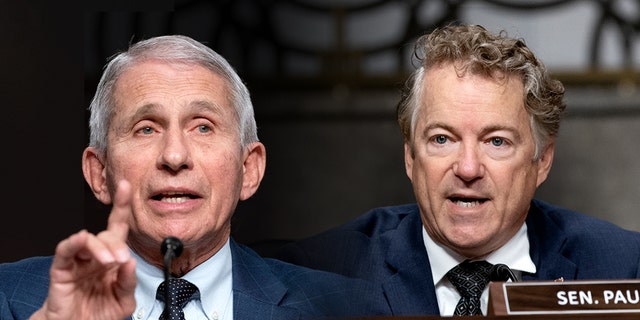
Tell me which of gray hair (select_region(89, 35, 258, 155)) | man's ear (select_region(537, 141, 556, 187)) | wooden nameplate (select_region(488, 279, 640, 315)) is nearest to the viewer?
wooden nameplate (select_region(488, 279, 640, 315))

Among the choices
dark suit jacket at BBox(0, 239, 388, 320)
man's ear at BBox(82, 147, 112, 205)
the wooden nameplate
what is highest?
man's ear at BBox(82, 147, 112, 205)

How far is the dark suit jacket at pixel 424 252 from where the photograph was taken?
2.59 m

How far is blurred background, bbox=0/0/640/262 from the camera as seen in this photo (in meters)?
2.90

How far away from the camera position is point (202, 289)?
2428mm

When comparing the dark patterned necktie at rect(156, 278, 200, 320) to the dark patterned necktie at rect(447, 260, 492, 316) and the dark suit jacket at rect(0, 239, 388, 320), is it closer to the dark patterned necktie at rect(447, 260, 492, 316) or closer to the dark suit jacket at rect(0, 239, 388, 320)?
the dark suit jacket at rect(0, 239, 388, 320)

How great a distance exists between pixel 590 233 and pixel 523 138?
31 centimetres

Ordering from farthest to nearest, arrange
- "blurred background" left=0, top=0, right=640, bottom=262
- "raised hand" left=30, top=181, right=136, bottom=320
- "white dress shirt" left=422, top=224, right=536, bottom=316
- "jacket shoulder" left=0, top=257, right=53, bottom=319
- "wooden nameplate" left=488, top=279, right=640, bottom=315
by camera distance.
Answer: "blurred background" left=0, top=0, right=640, bottom=262
"white dress shirt" left=422, top=224, right=536, bottom=316
"jacket shoulder" left=0, top=257, right=53, bottom=319
"wooden nameplate" left=488, top=279, right=640, bottom=315
"raised hand" left=30, top=181, right=136, bottom=320

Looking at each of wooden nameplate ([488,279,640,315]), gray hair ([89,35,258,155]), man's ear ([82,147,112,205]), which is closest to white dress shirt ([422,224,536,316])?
wooden nameplate ([488,279,640,315])

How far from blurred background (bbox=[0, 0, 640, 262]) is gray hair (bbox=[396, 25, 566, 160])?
0.27 m

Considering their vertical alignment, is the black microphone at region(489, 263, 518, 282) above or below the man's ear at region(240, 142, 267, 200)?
below

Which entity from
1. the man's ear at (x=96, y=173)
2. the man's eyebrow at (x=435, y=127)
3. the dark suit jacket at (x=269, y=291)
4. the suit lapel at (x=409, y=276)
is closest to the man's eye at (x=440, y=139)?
the man's eyebrow at (x=435, y=127)

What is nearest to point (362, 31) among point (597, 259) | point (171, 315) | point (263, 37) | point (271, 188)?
point (263, 37)

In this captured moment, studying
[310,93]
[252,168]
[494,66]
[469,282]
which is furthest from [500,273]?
[310,93]

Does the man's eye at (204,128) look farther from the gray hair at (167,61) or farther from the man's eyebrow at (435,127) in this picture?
the man's eyebrow at (435,127)
